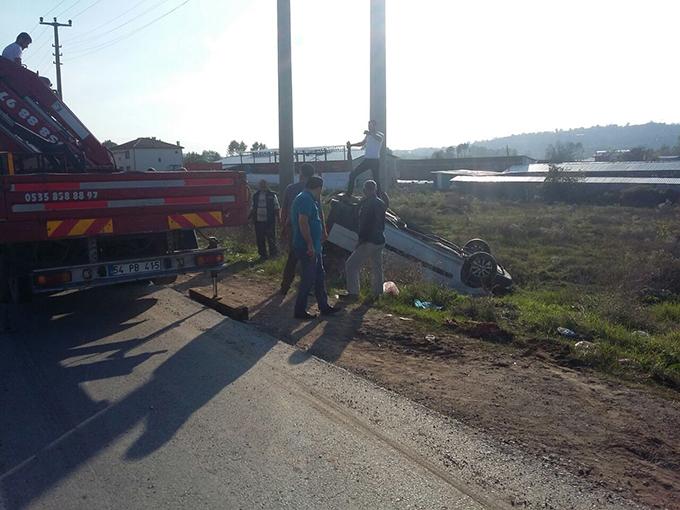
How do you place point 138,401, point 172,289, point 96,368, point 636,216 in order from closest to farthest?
1. point 138,401
2. point 96,368
3. point 172,289
4. point 636,216

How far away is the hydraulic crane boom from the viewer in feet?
34.6

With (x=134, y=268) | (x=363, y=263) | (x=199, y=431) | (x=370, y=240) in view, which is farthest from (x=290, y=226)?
(x=199, y=431)

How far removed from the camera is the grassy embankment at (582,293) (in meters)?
7.55

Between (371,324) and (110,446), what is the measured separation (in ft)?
14.3

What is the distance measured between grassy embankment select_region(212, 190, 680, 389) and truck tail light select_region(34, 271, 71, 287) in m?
4.27

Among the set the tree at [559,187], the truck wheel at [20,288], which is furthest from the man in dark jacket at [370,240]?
the tree at [559,187]

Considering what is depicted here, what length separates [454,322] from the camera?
29.1 ft

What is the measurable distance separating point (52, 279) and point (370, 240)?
450 centimetres

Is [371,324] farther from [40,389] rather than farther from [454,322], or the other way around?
[40,389]

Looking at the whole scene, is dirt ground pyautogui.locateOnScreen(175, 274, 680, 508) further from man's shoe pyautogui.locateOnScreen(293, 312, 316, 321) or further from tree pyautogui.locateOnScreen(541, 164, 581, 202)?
tree pyautogui.locateOnScreen(541, 164, 581, 202)

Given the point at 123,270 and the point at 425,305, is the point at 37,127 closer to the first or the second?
the point at 123,270

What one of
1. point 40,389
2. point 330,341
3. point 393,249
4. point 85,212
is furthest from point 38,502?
point 393,249

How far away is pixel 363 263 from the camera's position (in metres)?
10.8

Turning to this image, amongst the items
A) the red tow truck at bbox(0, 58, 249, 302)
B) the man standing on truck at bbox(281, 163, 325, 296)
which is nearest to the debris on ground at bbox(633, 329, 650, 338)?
the man standing on truck at bbox(281, 163, 325, 296)
